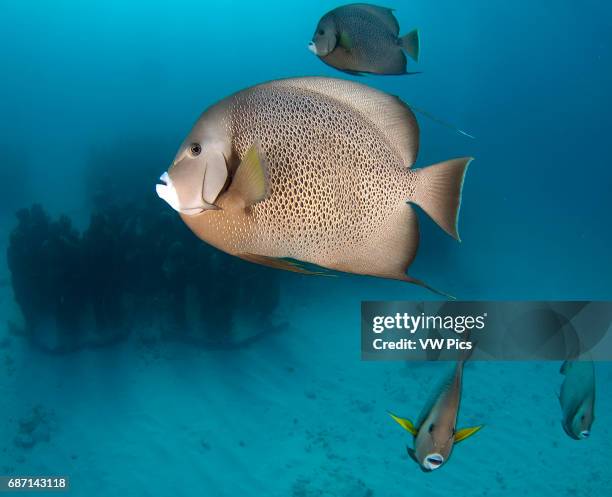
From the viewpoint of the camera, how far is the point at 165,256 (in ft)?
25.7

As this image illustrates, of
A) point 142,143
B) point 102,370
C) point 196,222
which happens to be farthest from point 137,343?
point 142,143

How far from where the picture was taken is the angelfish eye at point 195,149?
2.75 feet

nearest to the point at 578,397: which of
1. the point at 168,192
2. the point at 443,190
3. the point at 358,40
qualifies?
the point at 443,190

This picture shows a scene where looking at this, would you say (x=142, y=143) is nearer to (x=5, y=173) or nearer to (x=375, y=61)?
(x=5, y=173)

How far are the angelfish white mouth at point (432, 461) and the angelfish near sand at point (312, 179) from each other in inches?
45.4

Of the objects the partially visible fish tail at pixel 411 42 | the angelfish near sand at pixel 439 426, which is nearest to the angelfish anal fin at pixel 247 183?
the angelfish near sand at pixel 439 426

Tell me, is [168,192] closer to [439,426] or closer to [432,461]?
[439,426]

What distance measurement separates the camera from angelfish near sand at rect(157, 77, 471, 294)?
0.84 m

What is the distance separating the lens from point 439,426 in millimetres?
1714

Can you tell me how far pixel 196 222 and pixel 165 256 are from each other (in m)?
7.34

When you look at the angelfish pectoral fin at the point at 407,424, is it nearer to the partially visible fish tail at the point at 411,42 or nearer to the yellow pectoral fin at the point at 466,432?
the yellow pectoral fin at the point at 466,432

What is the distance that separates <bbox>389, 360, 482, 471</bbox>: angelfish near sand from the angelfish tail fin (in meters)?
0.81

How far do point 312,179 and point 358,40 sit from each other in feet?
3.87

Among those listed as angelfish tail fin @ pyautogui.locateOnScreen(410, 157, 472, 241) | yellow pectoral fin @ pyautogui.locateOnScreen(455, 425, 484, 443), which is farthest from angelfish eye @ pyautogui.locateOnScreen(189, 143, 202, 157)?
yellow pectoral fin @ pyautogui.locateOnScreen(455, 425, 484, 443)
